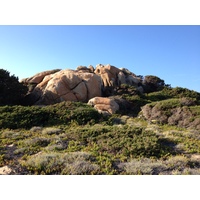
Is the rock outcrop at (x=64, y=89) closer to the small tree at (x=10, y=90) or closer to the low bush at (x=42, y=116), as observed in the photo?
the small tree at (x=10, y=90)

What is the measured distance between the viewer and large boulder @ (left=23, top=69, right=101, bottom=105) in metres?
29.7

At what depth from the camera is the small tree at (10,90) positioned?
2625 centimetres

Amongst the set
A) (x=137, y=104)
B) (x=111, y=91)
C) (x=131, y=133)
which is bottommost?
(x=131, y=133)

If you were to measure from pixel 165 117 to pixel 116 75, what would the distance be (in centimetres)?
2335

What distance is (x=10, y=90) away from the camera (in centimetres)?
2720

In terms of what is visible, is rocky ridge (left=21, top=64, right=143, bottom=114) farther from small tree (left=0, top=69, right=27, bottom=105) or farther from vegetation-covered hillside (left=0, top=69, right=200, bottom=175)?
vegetation-covered hillside (left=0, top=69, right=200, bottom=175)

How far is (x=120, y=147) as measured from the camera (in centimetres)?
1105

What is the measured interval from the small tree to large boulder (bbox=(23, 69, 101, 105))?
7.65 feet

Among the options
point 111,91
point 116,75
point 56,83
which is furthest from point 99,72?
point 56,83

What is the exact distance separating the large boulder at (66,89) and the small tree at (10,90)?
2.33m

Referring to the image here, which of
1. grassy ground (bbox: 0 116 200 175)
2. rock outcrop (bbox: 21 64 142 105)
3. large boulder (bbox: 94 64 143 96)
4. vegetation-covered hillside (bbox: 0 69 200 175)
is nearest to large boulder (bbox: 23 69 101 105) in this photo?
rock outcrop (bbox: 21 64 142 105)

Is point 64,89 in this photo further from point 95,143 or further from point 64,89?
point 95,143

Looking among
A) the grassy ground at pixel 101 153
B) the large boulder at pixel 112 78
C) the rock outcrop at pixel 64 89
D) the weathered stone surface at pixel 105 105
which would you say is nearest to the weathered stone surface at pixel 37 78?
the rock outcrop at pixel 64 89

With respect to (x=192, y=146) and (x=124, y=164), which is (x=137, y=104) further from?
(x=124, y=164)
